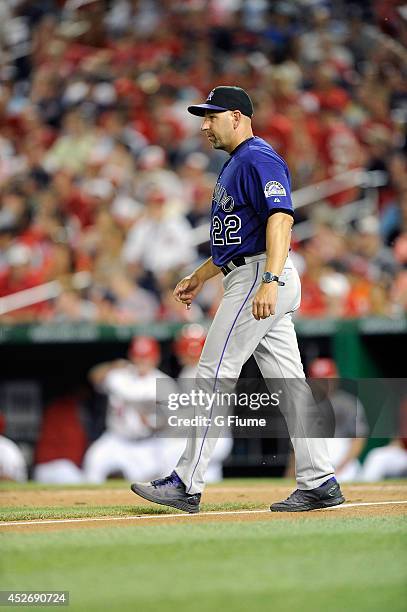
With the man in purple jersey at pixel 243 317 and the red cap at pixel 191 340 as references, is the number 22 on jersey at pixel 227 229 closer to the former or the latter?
the man in purple jersey at pixel 243 317

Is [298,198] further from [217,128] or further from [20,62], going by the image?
[217,128]

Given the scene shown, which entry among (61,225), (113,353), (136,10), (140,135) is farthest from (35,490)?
(136,10)

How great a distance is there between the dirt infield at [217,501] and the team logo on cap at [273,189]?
46.3 inches

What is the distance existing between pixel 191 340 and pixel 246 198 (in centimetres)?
396

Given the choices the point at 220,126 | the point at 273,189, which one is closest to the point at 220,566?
the point at 273,189

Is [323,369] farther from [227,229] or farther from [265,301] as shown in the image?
[265,301]

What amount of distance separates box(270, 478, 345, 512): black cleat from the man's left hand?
0.75 meters

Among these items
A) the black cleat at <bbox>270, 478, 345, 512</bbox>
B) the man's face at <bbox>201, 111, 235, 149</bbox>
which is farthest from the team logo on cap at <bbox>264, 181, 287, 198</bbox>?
the black cleat at <bbox>270, 478, 345, 512</bbox>

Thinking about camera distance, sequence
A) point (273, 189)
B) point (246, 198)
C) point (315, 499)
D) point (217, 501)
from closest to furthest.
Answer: point (273, 189) < point (246, 198) < point (315, 499) < point (217, 501)

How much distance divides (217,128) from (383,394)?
13.2 ft

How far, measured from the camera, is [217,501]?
499cm

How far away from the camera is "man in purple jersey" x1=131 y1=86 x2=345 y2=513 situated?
423cm

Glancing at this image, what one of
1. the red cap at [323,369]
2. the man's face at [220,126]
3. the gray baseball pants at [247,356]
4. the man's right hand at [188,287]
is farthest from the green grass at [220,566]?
the red cap at [323,369]

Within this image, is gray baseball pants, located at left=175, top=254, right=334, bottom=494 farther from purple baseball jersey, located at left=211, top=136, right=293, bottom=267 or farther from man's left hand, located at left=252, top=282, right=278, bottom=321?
man's left hand, located at left=252, top=282, right=278, bottom=321
